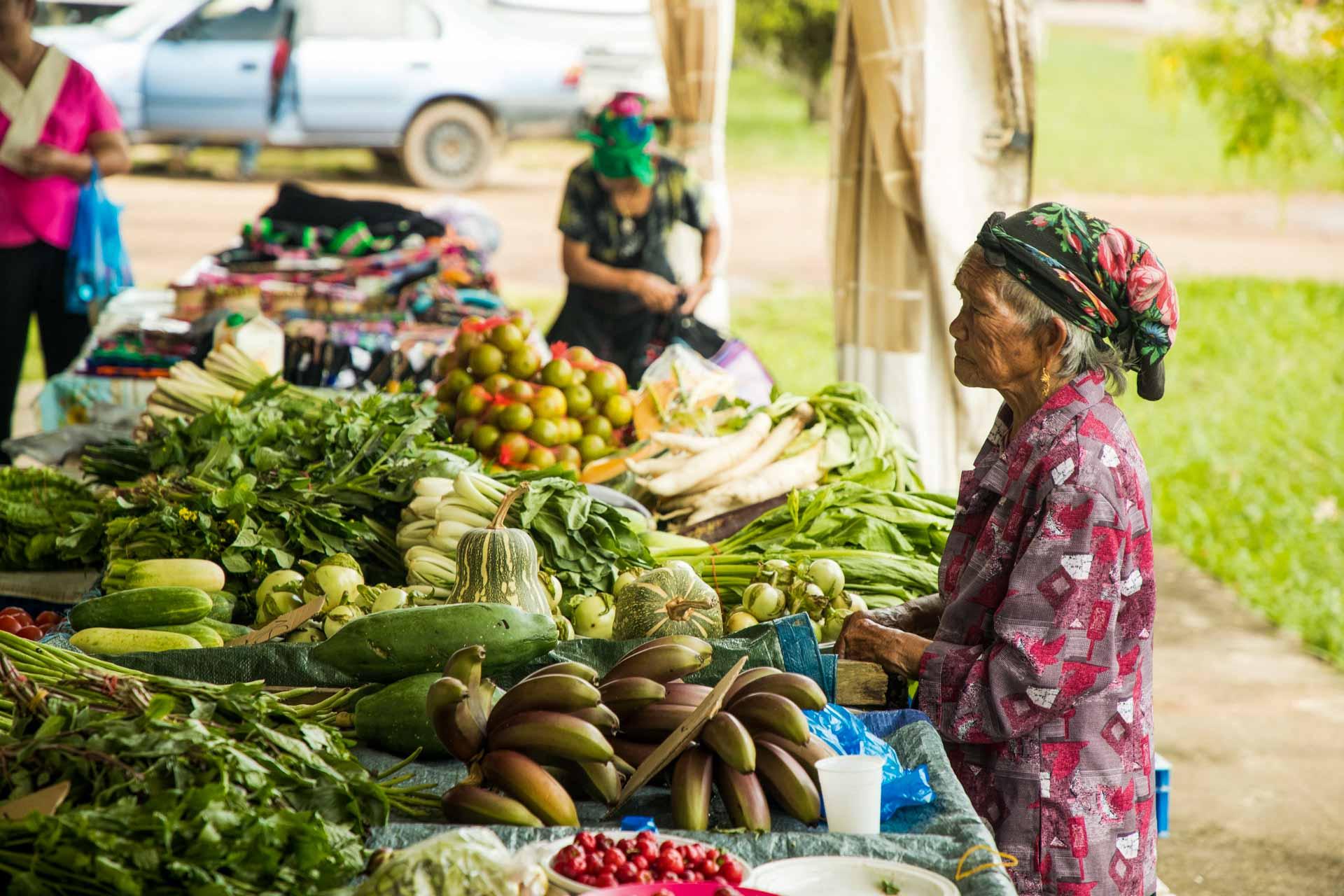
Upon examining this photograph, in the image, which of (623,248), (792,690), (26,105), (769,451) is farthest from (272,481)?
(623,248)

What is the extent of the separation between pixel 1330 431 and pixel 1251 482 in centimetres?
120

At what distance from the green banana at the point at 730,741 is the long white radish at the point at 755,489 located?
182 cm

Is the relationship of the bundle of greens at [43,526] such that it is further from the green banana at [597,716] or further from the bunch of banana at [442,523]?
the green banana at [597,716]

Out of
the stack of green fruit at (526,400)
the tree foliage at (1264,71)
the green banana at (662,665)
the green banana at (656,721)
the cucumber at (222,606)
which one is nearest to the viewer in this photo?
the green banana at (656,721)

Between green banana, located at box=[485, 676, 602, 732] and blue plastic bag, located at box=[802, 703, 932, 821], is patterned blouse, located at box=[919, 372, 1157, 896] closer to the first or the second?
blue plastic bag, located at box=[802, 703, 932, 821]

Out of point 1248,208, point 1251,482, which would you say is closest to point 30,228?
point 1251,482

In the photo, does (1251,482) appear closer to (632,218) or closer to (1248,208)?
(632,218)

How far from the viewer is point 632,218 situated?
684cm

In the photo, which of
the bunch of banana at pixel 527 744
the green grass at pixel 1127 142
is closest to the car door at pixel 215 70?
the green grass at pixel 1127 142

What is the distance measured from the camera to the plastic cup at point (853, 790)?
6.82ft

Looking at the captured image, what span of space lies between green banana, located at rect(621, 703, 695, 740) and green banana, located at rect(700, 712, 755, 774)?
0.08m

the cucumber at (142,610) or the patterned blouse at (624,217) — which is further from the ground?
the patterned blouse at (624,217)

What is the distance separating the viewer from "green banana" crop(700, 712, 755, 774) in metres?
2.11

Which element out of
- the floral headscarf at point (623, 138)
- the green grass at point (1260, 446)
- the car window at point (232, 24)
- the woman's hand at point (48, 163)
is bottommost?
the green grass at point (1260, 446)
